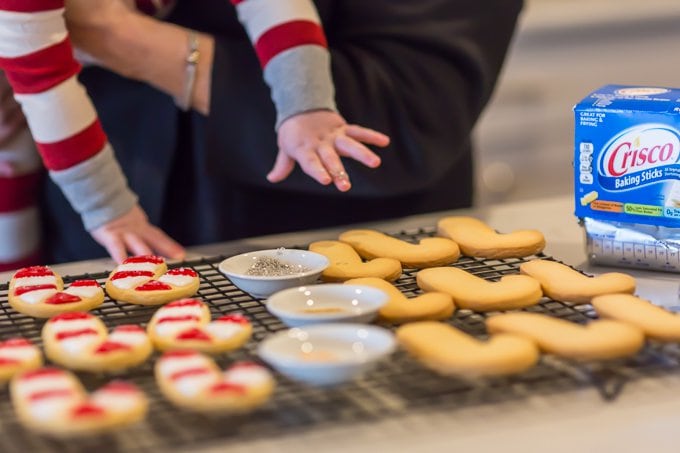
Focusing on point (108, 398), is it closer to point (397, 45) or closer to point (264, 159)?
point (264, 159)

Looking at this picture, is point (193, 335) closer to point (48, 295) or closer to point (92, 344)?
point (92, 344)

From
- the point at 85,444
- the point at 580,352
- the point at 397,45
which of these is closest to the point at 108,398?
the point at 85,444

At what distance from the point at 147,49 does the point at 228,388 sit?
68cm

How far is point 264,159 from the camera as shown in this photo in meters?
1.42

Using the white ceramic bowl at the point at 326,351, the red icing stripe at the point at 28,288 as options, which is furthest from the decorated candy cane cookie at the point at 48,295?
the white ceramic bowl at the point at 326,351

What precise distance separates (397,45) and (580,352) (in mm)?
745

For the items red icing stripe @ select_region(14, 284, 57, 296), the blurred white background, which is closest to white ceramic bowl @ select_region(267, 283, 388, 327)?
red icing stripe @ select_region(14, 284, 57, 296)

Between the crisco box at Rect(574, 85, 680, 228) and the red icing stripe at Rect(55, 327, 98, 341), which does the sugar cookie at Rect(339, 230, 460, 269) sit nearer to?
the crisco box at Rect(574, 85, 680, 228)

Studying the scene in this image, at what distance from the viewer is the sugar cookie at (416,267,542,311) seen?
1.01 m

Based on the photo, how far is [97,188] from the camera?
1.28 m

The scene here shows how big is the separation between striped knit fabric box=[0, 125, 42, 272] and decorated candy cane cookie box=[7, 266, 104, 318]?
403 millimetres

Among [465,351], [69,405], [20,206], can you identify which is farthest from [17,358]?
[20,206]

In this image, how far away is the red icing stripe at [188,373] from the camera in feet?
Result: 2.73

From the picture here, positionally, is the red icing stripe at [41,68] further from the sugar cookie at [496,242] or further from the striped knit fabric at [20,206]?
the sugar cookie at [496,242]
